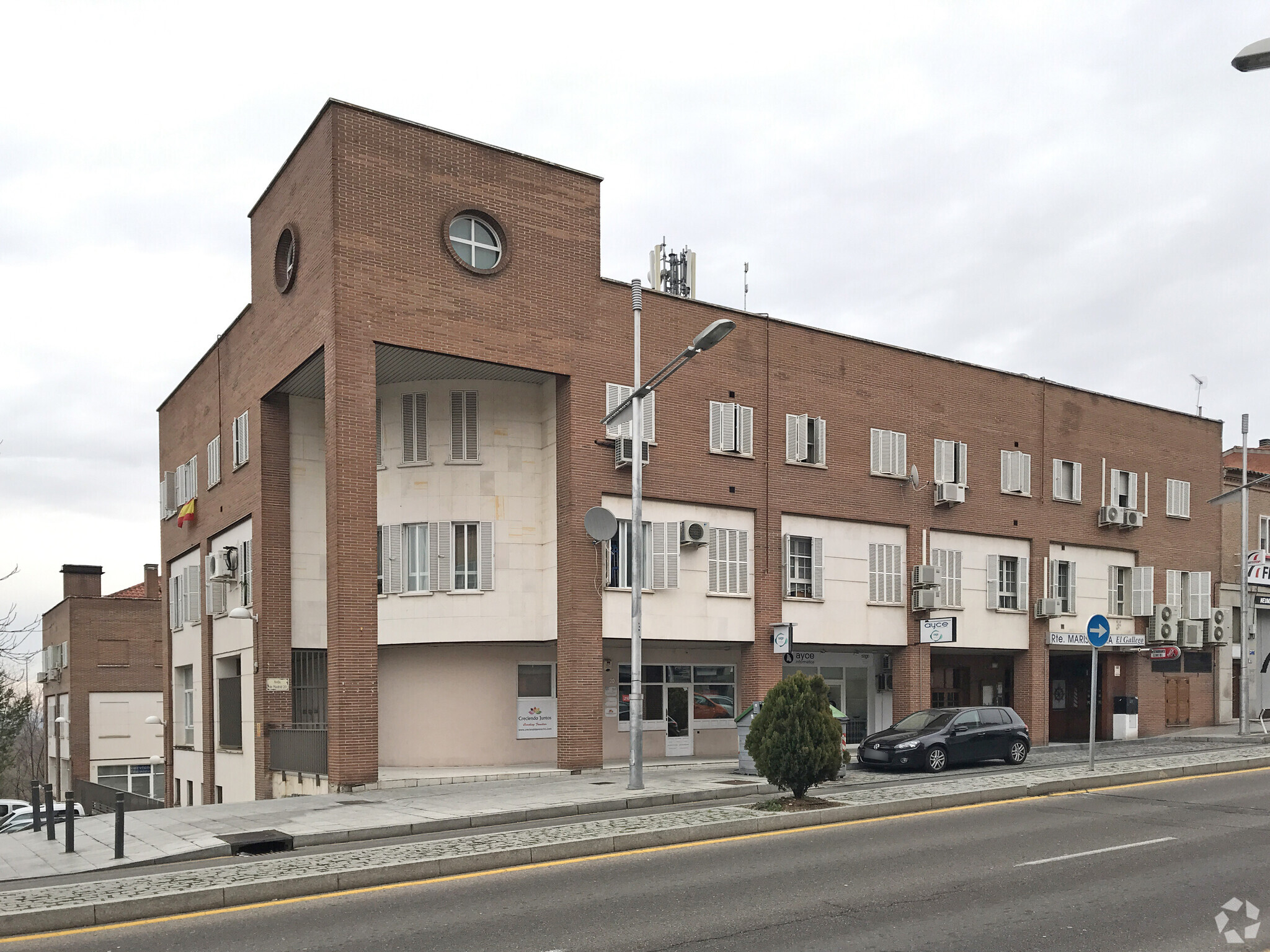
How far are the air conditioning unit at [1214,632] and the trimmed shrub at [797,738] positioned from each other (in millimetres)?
25459

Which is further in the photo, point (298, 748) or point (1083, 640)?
point (1083, 640)

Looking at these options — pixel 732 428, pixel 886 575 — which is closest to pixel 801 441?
pixel 732 428

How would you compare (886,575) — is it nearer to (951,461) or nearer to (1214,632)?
(951,461)

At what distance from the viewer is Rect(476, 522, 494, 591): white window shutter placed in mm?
24656

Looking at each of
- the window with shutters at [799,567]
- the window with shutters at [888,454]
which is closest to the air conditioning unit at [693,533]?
the window with shutters at [799,567]

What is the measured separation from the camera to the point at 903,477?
1184 inches

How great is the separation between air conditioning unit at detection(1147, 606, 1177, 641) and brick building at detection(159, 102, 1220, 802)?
4639 mm

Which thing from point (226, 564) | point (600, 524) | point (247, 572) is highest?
point (600, 524)

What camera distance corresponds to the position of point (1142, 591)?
35.3 metres

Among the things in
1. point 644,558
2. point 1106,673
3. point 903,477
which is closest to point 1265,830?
point 644,558

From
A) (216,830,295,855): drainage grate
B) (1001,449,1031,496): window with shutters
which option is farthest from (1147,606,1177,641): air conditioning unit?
(216,830,295,855): drainage grate

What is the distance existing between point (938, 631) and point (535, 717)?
10.6 metres

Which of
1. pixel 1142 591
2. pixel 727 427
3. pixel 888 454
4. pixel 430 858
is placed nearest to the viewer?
pixel 430 858

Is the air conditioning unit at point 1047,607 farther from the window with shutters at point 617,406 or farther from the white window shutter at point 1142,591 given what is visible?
the window with shutters at point 617,406
